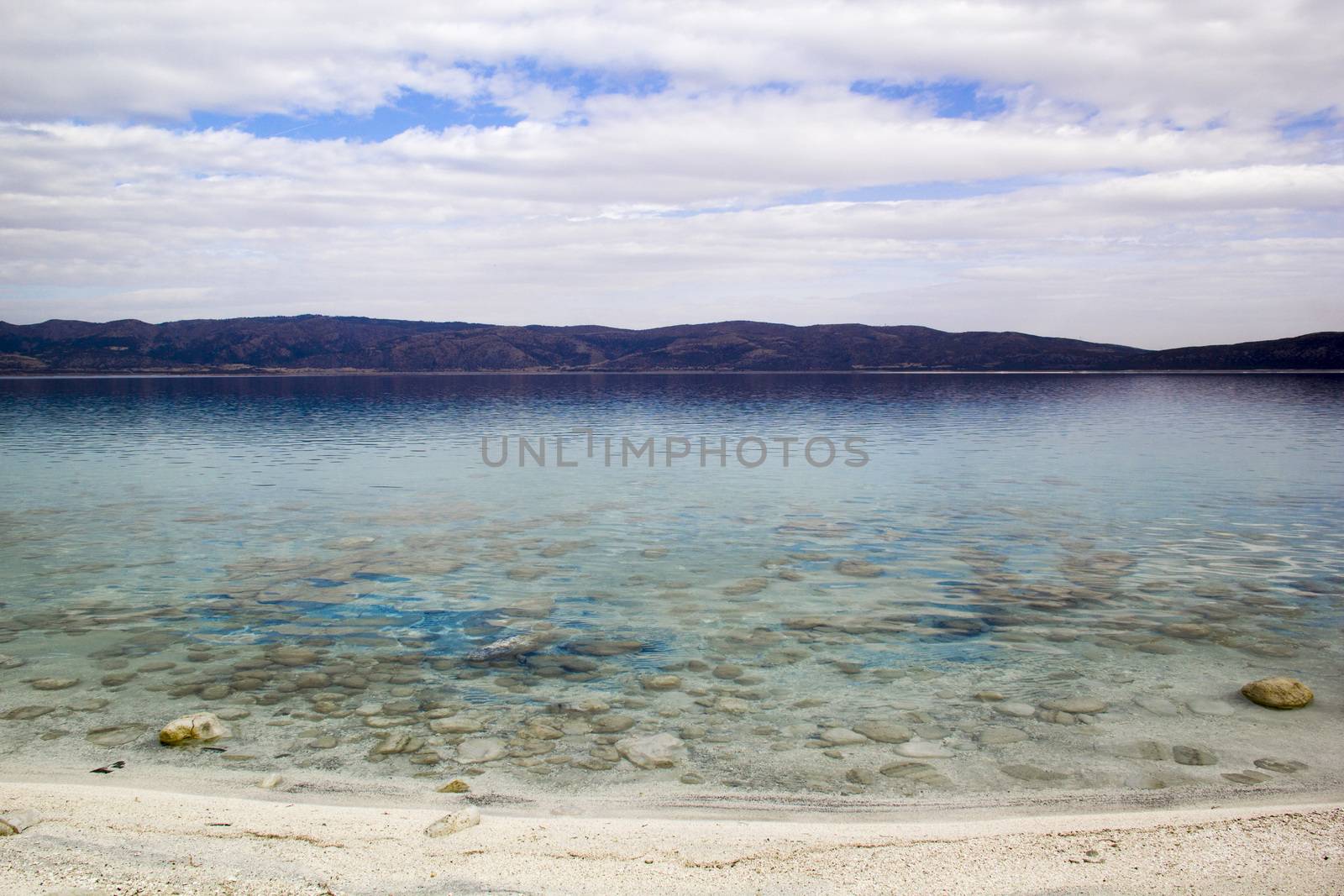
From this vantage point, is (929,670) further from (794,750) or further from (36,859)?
(36,859)

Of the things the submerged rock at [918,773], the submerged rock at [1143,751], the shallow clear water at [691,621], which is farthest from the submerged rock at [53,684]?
the submerged rock at [1143,751]

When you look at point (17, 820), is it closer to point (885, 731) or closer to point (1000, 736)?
point (885, 731)

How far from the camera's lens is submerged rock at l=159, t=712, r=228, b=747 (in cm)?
901

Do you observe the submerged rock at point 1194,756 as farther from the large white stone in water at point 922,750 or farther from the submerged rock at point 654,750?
the submerged rock at point 654,750

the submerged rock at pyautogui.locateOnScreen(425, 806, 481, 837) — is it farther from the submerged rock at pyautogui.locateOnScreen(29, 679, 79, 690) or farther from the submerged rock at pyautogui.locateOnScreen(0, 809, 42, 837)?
the submerged rock at pyautogui.locateOnScreen(29, 679, 79, 690)

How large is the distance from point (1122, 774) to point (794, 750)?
9.85 feet

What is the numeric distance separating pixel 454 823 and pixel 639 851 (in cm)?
149

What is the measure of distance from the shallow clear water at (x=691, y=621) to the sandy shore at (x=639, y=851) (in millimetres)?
1091

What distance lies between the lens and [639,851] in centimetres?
660

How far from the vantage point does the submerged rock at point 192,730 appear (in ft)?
29.6

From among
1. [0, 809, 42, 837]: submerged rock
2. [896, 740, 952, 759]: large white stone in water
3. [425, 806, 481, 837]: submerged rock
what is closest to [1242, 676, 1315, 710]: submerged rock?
[896, 740, 952, 759]: large white stone in water

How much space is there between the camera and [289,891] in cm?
585

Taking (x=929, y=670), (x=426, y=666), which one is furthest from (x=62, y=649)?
(x=929, y=670)

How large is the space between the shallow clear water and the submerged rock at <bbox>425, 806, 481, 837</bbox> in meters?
1.09
